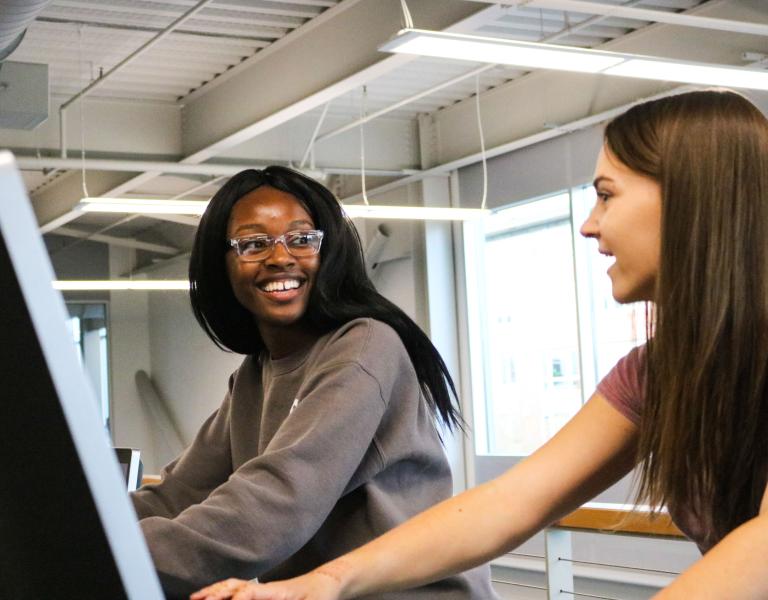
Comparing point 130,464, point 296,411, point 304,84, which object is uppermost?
point 304,84

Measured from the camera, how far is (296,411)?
138 cm

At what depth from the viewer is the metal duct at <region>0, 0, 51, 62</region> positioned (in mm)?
4289

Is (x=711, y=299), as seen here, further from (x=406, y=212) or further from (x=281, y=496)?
(x=406, y=212)

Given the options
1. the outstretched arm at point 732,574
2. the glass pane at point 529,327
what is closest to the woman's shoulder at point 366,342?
the outstretched arm at point 732,574

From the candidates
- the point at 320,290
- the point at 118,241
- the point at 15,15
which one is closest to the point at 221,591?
the point at 320,290

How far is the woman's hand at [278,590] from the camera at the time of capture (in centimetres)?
103

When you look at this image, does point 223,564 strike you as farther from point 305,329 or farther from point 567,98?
point 567,98

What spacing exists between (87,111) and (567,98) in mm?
3209

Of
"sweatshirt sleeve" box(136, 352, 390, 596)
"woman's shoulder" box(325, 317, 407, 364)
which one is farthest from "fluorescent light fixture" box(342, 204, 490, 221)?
"sweatshirt sleeve" box(136, 352, 390, 596)

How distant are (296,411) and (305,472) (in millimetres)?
116

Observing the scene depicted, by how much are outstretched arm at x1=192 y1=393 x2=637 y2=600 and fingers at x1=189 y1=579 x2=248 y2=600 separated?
0.24 m

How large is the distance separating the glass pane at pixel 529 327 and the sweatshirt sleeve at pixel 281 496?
6591 millimetres

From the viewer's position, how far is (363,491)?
1.46 m

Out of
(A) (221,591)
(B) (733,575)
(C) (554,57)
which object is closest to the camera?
(B) (733,575)
